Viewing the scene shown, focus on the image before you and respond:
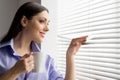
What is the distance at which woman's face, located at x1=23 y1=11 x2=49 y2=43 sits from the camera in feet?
4.37

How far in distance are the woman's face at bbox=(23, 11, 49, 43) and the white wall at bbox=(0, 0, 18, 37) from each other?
0.92m

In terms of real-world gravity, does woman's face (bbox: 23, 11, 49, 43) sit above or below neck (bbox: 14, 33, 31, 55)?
above

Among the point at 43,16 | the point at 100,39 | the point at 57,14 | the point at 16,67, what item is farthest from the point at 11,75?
the point at 57,14

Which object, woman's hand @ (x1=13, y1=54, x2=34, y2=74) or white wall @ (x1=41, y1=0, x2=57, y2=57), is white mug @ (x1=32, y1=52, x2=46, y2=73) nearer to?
woman's hand @ (x1=13, y1=54, x2=34, y2=74)

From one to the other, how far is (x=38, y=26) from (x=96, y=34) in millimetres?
339

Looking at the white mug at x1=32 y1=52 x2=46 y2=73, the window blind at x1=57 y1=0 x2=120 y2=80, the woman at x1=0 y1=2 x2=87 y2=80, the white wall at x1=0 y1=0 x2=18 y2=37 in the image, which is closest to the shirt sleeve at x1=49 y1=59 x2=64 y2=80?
the woman at x1=0 y1=2 x2=87 y2=80

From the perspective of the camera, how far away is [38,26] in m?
1.33

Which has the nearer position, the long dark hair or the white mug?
the white mug

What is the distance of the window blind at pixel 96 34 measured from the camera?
48.5 inches

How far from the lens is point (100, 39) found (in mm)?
1341

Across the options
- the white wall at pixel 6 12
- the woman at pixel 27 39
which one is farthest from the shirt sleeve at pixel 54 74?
the white wall at pixel 6 12

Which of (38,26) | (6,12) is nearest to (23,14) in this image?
(38,26)

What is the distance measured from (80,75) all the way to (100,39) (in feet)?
1.13

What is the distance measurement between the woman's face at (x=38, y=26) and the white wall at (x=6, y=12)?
0.92 m
